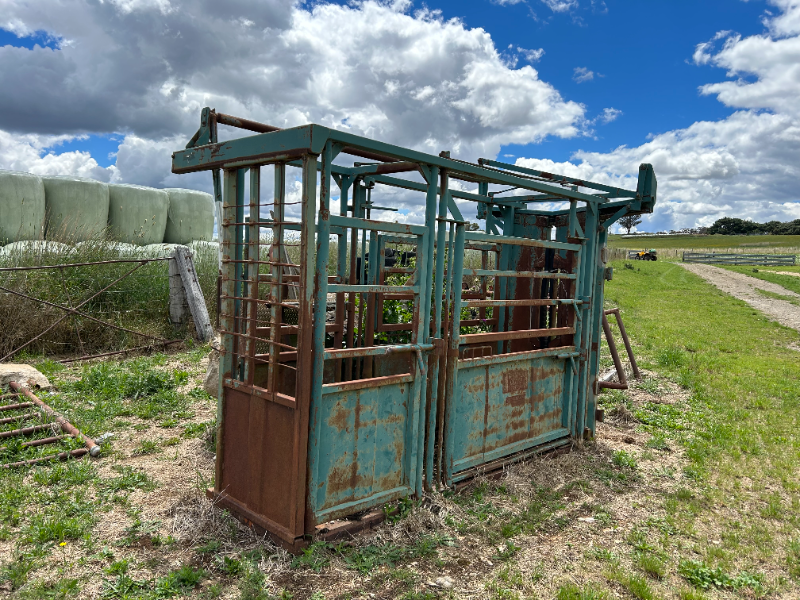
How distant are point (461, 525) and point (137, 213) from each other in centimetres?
1695

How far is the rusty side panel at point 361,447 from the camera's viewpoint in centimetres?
383

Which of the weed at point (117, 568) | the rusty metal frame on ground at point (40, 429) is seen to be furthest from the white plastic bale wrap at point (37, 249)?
the weed at point (117, 568)

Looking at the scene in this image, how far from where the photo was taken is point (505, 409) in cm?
521

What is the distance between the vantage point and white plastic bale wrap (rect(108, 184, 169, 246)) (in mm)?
Result: 17562

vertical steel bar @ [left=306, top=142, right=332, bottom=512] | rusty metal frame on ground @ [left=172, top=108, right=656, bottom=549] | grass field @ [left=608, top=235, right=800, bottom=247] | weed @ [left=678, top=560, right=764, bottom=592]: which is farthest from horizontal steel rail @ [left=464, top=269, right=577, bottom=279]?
grass field @ [left=608, top=235, right=800, bottom=247]

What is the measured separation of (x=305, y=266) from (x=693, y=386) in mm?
7607

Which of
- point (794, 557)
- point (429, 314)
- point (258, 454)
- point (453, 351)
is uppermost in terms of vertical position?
point (429, 314)

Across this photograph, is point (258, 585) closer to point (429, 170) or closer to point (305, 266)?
point (305, 266)

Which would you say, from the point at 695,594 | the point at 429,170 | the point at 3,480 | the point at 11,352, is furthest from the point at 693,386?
the point at 11,352

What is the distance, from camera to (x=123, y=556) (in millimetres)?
3729

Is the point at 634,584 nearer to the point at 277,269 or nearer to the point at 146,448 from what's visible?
the point at 277,269

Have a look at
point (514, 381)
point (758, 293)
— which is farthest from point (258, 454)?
point (758, 293)

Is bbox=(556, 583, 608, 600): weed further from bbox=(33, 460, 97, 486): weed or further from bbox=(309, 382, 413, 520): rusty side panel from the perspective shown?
bbox=(33, 460, 97, 486): weed

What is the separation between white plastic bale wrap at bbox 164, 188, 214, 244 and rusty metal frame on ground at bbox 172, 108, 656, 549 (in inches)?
632
